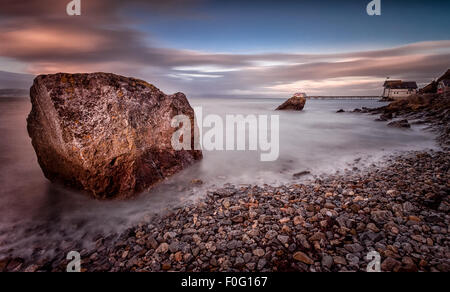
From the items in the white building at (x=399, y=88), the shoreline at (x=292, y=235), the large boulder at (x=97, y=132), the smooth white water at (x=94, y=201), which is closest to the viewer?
the shoreline at (x=292, y=235)

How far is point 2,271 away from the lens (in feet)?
8.11

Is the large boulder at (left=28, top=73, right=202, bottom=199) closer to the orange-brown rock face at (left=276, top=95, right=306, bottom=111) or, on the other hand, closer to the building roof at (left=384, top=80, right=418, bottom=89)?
the orange-brown rock face at (left=276, top=95, right=306, bottom=111)

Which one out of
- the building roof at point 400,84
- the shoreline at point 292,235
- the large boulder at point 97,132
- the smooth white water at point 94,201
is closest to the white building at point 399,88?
the building roof at point 400,84

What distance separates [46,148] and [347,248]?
6046mm

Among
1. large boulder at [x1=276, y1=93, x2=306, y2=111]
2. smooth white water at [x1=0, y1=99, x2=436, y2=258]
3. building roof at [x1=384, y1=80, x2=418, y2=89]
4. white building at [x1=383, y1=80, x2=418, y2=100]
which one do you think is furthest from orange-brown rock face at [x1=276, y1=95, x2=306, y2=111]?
building roof at [x1=384, y1=80, x2=418, y2=89]

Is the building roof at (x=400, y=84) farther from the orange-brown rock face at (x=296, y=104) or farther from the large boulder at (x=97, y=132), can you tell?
the large boulder at (x=97, y=132)

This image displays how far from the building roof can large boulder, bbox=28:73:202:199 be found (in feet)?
276

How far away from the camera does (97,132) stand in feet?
12.4

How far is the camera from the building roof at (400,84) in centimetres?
5988

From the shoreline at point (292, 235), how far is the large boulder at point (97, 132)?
4.37 feet

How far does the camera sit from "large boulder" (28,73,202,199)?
3695 mm

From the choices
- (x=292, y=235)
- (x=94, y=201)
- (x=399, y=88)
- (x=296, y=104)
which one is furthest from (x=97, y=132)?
(x=399, y=88)

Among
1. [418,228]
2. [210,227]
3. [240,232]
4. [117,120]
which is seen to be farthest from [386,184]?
[117,120]
